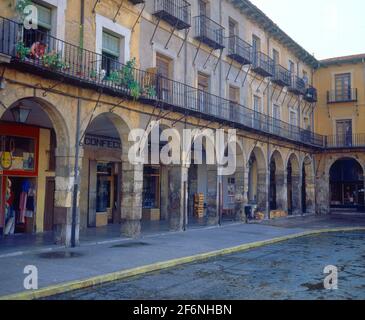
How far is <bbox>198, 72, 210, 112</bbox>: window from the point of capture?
16.9 metres

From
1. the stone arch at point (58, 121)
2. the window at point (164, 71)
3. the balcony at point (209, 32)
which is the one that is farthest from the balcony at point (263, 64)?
the stone arch at point (58, 121)

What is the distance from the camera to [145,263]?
887 cm

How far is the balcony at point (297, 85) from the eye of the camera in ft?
82.7

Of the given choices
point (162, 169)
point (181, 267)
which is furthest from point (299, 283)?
point (162, 169)

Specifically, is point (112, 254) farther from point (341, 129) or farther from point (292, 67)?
point (341, 129)

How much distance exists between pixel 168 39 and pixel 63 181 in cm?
700

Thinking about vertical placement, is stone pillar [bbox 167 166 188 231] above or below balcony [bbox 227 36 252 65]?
below

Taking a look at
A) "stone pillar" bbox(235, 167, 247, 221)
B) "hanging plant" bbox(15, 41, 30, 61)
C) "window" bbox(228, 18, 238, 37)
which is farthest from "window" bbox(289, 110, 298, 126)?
"hanging plant" bbox(15, 41, 30, 61)

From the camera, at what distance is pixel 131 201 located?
13.0 meters

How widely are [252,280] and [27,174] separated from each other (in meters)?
9.27

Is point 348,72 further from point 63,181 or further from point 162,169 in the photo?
point 63,181

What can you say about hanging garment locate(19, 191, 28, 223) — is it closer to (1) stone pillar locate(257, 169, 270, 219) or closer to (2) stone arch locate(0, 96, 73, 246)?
(2) stone arch locate(0, 96, 73, 246)

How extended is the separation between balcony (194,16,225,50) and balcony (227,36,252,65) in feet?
3.16

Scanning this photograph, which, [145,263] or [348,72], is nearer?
[145,263]
